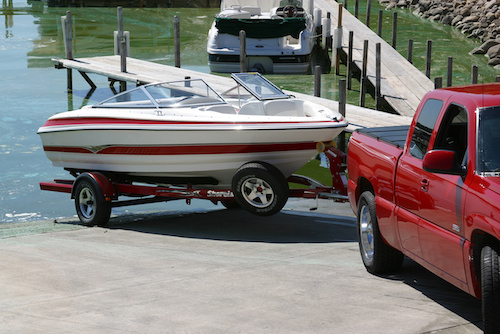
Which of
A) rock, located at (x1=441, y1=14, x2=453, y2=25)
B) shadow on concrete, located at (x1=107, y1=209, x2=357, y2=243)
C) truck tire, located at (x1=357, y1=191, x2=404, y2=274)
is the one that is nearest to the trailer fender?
shadow on concrete, located at (x1=107, y1=209, x2=357, y2=243)

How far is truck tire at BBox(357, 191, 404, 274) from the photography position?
741 cm

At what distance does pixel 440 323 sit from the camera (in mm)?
6039

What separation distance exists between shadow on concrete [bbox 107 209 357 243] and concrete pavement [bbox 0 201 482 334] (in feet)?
0.19

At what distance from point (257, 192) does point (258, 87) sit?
204 cm

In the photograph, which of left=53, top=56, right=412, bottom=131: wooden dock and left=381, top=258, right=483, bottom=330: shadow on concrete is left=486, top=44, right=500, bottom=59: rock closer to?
left=53, top=56, right=412, bottom=131: wooden dock

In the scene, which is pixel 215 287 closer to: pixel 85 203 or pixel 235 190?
pixel 235 190

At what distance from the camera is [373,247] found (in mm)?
7539

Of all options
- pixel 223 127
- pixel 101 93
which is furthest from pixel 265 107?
pixel 101 93

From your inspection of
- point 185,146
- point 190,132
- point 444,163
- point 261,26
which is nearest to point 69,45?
point 261,26

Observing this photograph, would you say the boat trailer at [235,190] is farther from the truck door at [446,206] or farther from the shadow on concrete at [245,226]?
the truck door at [446,206]

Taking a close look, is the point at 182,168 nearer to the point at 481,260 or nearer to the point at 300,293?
the point at 300,293

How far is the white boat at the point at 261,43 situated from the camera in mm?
25656

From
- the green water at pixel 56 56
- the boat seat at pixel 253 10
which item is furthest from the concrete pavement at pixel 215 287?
the boat seat at pixel 253 10

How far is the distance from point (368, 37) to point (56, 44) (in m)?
12.8
